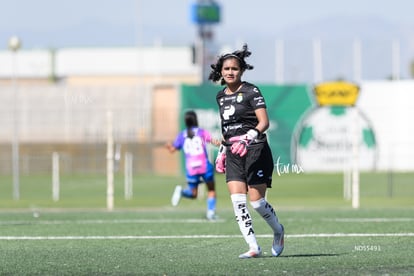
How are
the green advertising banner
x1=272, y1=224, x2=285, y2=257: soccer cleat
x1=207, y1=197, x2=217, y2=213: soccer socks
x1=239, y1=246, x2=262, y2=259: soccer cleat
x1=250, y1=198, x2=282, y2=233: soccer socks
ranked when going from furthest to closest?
the green advertising banner < x1=207, y1=197, x2=217, y2=213: soccer socks < x1=272, y1=224, x2=285, y2=257: soccer cleat < x1=250, y1=198, x2=282, y2=233: soccer socks < x1=239, y1=246, x2=262, y2=259: soccer cleat

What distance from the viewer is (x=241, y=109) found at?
1159 centimetres

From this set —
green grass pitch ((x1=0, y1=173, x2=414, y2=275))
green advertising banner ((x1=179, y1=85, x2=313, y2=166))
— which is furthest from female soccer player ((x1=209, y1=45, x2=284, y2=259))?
green advertising banner ((x1=179, y1=85, x2=313, y2=166))

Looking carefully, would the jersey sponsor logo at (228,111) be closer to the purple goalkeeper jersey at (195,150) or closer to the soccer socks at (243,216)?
the soccer socks at (243,216)

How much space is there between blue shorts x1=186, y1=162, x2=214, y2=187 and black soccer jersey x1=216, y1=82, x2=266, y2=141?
8.21m

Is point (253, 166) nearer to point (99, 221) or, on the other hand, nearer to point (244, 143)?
point (244, 143)

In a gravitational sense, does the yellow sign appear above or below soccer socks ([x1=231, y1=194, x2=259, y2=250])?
above

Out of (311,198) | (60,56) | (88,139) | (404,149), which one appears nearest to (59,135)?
(88,139)

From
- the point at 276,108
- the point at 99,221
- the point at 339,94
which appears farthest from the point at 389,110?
the point at 99,221

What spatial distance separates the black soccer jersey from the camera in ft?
37.9

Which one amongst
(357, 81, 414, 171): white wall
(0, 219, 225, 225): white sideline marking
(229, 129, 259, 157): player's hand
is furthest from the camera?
(357, 81, 414, 171): white wall

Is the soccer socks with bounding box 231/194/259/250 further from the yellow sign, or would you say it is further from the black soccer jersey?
the yellow sign

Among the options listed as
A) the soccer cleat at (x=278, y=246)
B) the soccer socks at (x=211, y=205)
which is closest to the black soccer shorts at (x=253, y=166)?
the soccer cleat at (x=278, y=246)

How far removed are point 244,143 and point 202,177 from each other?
8771mm

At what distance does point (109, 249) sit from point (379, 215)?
291 inches
